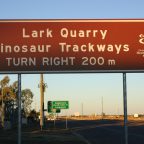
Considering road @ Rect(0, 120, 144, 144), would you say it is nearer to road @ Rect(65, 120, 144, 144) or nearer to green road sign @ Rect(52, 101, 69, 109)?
road @ Rect(65, 120, 144, 144)

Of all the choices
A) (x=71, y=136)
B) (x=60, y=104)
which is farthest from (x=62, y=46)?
(x=60, y=104)

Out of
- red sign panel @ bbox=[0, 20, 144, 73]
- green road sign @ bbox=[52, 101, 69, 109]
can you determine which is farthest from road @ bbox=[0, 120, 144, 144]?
red sign panel @ bbox=[0, 20, 144, 73]

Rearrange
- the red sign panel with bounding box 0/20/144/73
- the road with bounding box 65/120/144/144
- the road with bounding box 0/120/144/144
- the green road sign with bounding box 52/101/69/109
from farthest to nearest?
the green road sign with bounding box 52/101/69/109 → the road with bounding box 65/120/144/144 → the road with bounding box 0/120/144/144 → the red sign panel with bounding box 0/20/144/73

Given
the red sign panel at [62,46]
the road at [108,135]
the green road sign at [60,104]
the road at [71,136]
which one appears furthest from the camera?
the green road sign at [60,104]

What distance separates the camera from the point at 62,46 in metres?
11.6

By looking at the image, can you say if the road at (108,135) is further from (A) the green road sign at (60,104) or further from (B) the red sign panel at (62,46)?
(B) the red sign panel at (62,46)

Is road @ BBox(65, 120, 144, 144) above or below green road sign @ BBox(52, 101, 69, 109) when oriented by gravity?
below

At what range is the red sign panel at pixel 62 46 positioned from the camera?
11.6m

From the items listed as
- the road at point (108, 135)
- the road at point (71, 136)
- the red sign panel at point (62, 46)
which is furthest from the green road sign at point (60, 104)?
the red sign panel at point (62, 46)

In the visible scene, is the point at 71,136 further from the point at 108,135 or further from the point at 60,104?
the point at 60,104

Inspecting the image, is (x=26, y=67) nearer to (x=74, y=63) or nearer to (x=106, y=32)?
(x=74, y=63)

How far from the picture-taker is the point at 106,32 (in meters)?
11.7

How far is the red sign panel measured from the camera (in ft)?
38.1

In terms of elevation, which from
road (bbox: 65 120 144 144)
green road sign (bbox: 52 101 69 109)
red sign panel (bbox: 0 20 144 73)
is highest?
red sign panel (bbox: 0 20 144 73)
